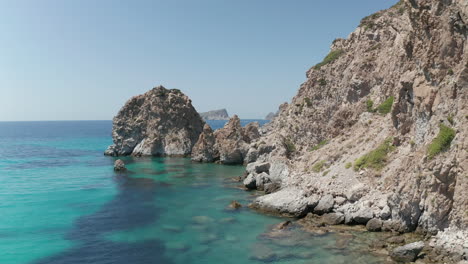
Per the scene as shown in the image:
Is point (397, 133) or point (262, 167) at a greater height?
point (397, 133)

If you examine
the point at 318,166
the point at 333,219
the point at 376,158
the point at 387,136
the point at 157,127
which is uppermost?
the point at 157,127

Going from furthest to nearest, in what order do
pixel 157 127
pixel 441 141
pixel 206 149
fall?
pixel 157 127
pixel 206 149
pixel 441 141

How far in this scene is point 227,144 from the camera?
85.8 meters

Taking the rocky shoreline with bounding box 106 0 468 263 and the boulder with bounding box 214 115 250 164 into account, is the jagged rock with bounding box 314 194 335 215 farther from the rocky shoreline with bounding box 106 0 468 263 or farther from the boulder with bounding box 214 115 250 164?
the boulder with bounding box 214 115 250 164

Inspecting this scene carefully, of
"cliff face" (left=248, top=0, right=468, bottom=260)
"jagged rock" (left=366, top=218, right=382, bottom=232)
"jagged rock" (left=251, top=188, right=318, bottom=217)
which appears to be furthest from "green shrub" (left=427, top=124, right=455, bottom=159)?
"jagged rock" (left=251, top=188, right=318, bottom=217)

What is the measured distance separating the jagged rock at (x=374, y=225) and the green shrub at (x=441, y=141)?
754cm

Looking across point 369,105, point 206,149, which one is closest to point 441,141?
point 369,105

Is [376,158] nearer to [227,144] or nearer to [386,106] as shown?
[386,106]

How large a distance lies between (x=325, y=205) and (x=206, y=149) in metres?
57.1

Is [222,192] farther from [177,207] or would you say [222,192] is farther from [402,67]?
[402,67]

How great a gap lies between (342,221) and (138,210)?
24.8 meters

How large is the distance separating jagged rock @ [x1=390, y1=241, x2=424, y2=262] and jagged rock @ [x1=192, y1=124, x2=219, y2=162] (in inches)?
2639

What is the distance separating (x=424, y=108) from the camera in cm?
3198

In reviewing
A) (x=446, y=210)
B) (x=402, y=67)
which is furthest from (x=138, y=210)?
(x=402, y=67)
